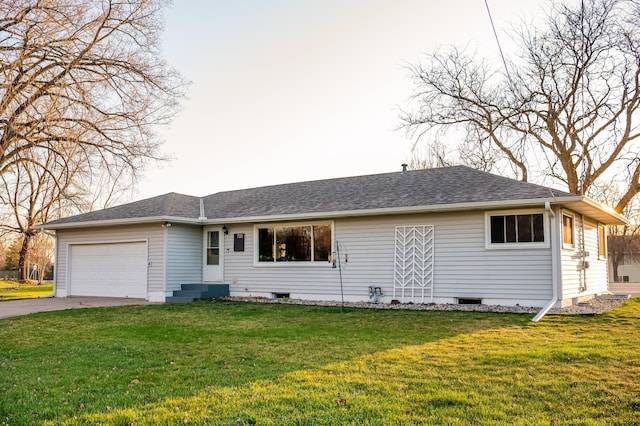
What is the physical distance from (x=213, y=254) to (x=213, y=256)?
0.06 meters

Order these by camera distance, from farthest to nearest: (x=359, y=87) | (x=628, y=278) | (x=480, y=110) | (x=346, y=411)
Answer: (x=628, y=278) → (x=480, y=110) → (x=359, y=87) → (x=346, y=411)

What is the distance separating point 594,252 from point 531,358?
11.0 m

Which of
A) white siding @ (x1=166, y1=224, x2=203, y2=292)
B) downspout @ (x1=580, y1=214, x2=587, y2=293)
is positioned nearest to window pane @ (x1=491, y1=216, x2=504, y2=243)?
downspout @ (x1=580, y1=214, x2=587, y2=293)

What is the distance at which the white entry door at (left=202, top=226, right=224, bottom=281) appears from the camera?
52.3ft

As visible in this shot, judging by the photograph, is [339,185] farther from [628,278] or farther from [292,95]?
[628,278]

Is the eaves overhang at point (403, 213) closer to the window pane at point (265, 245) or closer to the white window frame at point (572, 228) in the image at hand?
the white window frame at point (572, 228)

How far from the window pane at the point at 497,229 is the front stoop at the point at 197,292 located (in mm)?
8054

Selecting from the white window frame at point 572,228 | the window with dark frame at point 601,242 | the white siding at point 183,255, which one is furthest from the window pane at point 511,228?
the white siding at point 183,255

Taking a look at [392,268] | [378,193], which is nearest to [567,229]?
[392,268]

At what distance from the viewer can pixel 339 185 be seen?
16.8m

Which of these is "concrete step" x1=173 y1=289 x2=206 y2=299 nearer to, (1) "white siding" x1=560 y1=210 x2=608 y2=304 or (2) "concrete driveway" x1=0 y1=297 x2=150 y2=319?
(2) "concrete driveway" x1=0 y1=297 x2=150 y2=319

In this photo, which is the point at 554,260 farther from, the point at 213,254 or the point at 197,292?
the point at 213,254

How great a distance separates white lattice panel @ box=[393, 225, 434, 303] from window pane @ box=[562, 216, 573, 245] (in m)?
3.06

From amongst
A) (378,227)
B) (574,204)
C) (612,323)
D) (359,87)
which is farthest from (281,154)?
(612,323)
